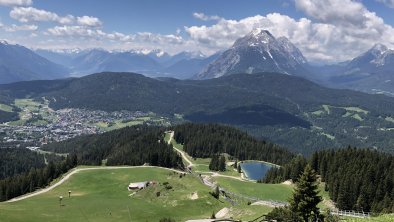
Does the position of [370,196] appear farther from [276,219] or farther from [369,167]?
[276,219]

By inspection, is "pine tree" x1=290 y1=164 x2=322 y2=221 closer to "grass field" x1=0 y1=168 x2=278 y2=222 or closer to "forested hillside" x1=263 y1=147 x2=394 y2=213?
"grass field" x1=0 y1=168 x2=278 y2=222

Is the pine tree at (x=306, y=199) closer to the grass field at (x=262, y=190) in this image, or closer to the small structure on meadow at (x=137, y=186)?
the grass field at (x=262, y=190)

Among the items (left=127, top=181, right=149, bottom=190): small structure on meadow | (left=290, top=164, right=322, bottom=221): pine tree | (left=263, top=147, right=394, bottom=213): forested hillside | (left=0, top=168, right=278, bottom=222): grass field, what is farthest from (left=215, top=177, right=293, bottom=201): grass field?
(left=290, top=164, right=322, bottom=221): pine tree

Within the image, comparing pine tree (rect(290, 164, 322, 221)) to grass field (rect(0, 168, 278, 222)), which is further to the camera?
grass field (rect(0, 168, 278, 222))

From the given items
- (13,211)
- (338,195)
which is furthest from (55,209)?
(338,195)

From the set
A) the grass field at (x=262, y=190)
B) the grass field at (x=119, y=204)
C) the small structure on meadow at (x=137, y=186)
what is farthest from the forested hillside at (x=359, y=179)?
the small structure on meadow at (x=137, y=186)
